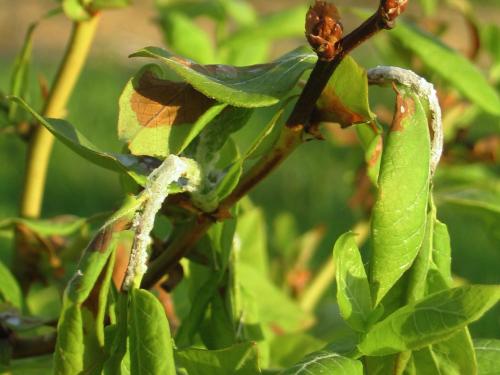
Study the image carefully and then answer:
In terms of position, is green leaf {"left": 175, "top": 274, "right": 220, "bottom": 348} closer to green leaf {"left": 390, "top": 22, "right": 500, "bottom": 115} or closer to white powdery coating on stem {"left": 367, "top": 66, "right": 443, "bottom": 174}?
white powdery coating on stem {"left": 367, "top": 66, "right": 443, "bottom": 174}

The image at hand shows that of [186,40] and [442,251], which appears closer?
[442,251]

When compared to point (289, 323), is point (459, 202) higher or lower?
higher

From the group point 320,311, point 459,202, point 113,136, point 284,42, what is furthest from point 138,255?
point 284,42

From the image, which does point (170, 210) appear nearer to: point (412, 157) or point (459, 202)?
point (412, 157)

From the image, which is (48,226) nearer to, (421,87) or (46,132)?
(46,132)

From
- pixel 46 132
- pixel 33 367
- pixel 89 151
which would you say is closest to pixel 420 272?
pixel 89 151

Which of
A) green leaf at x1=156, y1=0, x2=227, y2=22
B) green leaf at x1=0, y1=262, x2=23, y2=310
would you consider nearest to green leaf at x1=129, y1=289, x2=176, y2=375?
green leaf at x1=0, y1=262, x2=23, y2=310

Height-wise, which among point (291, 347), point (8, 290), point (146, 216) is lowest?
point (291, 347)

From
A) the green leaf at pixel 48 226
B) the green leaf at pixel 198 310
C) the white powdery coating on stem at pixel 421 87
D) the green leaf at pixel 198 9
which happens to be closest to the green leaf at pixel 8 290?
the green leaf at pixel 48 226
